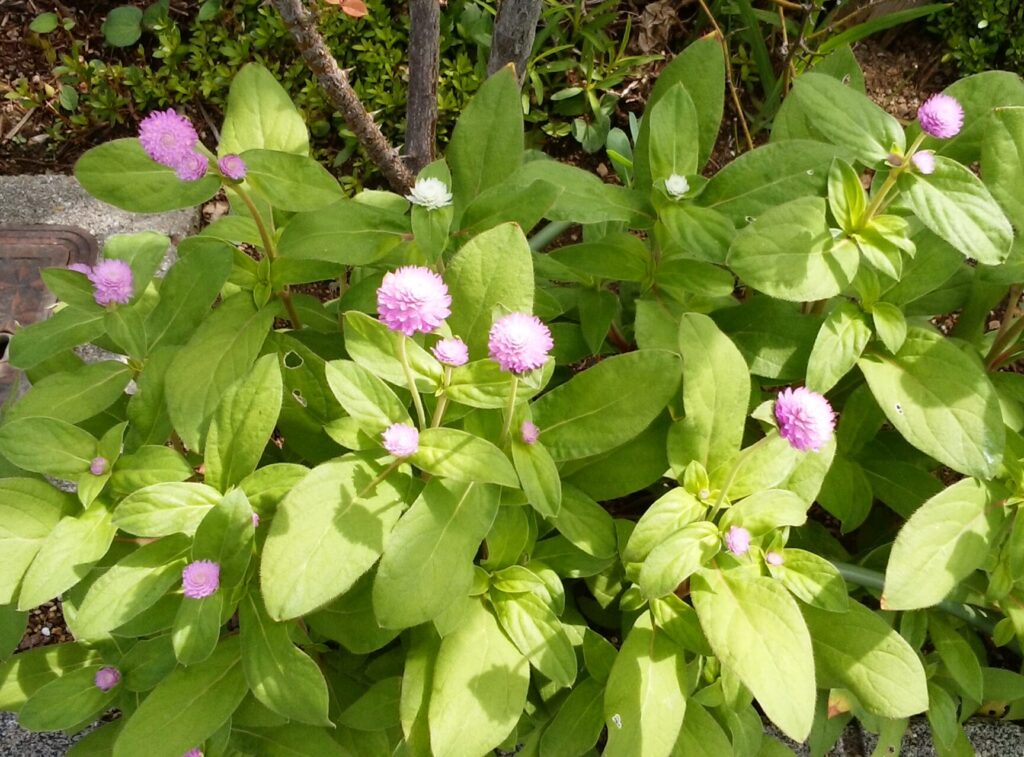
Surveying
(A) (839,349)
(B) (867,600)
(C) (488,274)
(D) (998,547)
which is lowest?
(B) (867,600)

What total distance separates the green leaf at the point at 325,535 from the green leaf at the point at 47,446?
31 cm

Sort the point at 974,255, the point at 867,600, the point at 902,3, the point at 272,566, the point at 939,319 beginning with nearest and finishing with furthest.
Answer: the point at 272,566 → the point at 974,255 → the point at 867,600 → the point at 939,319 → the point at 902,3

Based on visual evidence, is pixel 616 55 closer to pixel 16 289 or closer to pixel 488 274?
pixel 488 274

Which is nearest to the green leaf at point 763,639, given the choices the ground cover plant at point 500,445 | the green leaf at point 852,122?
the ground cover plant at point 500,445

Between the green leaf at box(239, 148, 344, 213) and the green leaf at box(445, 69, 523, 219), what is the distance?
0.25 metres

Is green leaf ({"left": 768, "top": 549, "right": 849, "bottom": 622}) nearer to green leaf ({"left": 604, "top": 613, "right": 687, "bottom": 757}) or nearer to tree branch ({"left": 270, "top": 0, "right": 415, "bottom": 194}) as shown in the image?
green leaf ({"left": 604, "top": 613, "right": 687, "bottom": 757})

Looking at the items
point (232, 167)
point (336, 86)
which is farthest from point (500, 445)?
point (336, 86)

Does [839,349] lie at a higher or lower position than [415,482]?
lower

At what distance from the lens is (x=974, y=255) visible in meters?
1.07

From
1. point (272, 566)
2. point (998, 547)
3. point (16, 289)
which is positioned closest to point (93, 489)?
point (272, 566)

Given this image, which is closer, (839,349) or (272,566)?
(272,566)

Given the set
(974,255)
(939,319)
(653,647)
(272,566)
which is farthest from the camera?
(939,319)

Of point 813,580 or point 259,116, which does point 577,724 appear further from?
point 259,116

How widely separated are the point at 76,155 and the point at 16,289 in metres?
0.51
